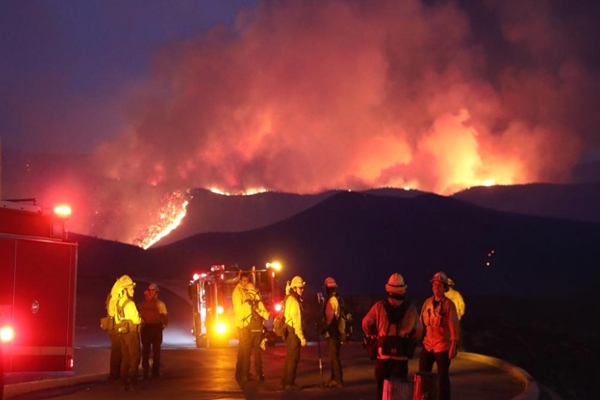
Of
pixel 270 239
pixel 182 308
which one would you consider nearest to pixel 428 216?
pixel 270 239

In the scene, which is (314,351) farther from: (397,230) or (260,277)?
(397,230)

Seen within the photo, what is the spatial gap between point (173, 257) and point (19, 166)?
21.7 meters

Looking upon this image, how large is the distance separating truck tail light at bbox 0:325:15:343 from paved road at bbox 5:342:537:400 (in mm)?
1431

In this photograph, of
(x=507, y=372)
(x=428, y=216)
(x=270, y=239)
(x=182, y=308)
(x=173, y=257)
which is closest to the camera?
(x=507, y=372)

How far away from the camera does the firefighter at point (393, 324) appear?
8898mm

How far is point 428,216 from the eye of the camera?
83.4 meters

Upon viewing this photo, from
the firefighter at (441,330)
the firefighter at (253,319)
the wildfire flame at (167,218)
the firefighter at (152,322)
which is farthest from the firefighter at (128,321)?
the wildfire flame at (167,218)

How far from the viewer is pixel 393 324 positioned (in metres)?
8.89

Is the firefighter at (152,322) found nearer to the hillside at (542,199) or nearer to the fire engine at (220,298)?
the fire engine at (220,298)

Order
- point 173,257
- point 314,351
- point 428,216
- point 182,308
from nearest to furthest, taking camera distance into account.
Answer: point 314,351 < point 182,308 < point 173,257 < point 428,216

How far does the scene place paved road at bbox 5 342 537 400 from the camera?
13062mm

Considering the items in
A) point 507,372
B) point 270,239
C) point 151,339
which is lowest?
point 507,372

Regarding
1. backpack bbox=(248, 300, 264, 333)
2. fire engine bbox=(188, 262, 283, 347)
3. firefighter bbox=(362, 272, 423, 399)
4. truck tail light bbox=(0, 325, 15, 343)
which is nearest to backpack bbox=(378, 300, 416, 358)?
firefighter bbox=(362, 272, 423, 399)

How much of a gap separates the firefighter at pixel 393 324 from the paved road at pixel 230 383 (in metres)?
3.42
